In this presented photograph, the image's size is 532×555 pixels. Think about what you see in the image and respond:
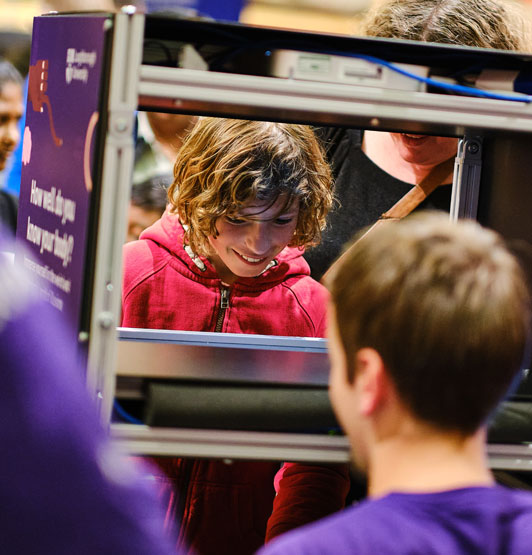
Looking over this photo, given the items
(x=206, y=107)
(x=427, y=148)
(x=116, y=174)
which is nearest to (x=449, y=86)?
(x=206, y=107)

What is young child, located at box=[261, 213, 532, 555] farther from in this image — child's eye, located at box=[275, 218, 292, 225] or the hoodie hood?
the hoodie hood

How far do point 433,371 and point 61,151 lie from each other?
607 mm

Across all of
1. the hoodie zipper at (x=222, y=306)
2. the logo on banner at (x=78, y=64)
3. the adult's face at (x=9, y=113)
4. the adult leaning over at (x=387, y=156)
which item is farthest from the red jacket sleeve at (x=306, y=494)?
the adult's face at (x=9, y=113)

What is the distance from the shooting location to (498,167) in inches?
54.2

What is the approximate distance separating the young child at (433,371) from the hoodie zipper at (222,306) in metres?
0.95

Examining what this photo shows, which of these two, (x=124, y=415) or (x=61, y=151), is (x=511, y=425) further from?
(x=61, y=151)

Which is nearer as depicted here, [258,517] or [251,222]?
[258,517]

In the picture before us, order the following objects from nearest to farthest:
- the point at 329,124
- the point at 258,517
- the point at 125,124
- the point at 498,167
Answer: the point at 125,124 → the point at 329,124 → the point at 498,167 → the point at 258,517

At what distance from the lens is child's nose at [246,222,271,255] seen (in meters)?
1.66

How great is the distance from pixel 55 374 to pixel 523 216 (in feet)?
3.35

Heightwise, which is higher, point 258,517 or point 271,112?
point 271,112

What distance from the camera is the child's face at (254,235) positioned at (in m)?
1.65

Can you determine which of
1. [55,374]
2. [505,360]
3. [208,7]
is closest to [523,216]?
[505,360]

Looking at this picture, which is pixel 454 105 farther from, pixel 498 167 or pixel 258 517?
pixel 258 517
